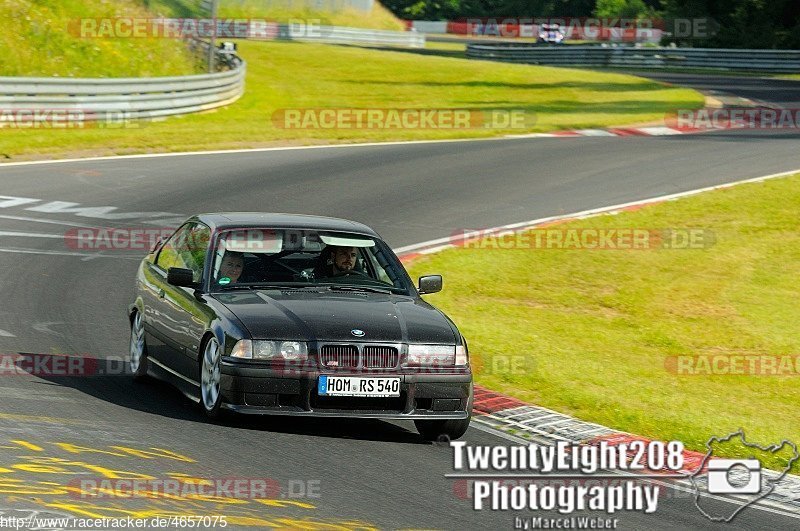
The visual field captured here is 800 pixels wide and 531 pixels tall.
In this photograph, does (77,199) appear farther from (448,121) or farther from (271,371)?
(448,121)

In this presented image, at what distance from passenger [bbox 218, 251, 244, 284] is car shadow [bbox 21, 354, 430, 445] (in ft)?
3.16

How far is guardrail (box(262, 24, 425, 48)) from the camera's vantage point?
73188 millimetres

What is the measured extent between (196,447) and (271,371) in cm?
75

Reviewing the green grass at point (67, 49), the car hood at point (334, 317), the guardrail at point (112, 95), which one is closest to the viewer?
the car hood at point (334, 317)

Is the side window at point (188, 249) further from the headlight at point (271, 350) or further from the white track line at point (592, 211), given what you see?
the white track line at point (592, 211)

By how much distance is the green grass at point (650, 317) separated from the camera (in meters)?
10.8

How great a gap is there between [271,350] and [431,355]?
108 centimetres

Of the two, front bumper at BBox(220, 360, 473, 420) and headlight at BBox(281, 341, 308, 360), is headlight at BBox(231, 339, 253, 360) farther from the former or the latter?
headlight at BBox(281, 341, 308, 360)

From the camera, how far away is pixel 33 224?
1773 cm

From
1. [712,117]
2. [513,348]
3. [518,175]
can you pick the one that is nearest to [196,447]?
[513,348]

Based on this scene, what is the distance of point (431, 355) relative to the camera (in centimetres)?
879

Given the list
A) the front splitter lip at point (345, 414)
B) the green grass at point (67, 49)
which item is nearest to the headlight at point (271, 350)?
the front splitter lip at point (345, 414)

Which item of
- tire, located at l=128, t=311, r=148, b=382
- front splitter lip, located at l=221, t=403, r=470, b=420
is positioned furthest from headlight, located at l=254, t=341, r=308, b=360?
tire, located at l=128, t=311, r=148, b=382

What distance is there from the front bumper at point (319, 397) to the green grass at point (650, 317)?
1.77 m
